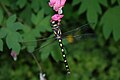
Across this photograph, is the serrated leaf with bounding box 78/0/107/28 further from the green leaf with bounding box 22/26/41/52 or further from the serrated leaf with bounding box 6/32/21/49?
the serrated leaf with bounding box 6/32/21/49

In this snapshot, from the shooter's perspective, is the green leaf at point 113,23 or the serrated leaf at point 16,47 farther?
the green leaf at point 113,23

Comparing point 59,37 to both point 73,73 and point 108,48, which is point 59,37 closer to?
point 73,73

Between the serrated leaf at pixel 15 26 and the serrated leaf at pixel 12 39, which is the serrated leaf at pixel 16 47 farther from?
the serrated leaf at pixel 15 26

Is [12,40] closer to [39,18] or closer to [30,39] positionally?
[30,39]

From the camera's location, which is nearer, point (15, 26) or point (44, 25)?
point (15, 26)

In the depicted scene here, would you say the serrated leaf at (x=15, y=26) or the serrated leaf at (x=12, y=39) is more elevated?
the serrated leaf at (x=15, y=26)

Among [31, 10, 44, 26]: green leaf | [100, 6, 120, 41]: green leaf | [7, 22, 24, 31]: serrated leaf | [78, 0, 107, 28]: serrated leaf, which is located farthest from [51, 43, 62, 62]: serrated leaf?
[100, 6, 120, 41]: green leaf

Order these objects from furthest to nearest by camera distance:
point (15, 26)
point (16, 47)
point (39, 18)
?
point (39, 18)
point (15, 26)
point (16, 47)

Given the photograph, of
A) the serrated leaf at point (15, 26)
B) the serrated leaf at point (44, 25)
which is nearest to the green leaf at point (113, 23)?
the serrated leaf at point (44, 25)

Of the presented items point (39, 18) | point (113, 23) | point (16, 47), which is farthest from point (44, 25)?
point (113, 23)
